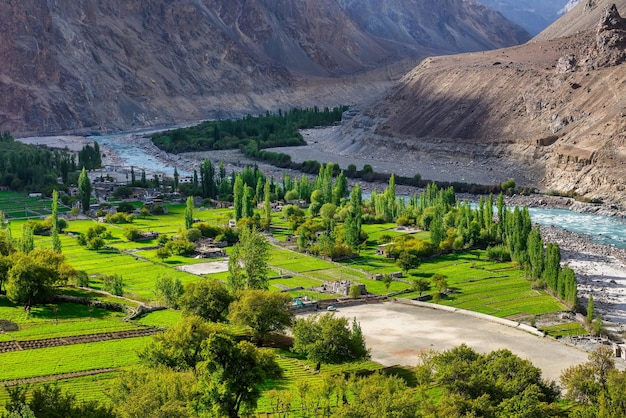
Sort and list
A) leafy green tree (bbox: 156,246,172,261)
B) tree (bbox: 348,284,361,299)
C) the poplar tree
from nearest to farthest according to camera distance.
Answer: tree (bbox: 348,284,361,299)
leafy green tree (bbox: 156,246,172,261)
the poplar tree

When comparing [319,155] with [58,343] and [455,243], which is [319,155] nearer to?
[455,243]

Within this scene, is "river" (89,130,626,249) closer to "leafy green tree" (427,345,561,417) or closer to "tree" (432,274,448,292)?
"tree" (432,274,448,292)

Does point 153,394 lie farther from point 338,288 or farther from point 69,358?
point 338,288

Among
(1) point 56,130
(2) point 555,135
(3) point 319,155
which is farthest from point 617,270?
(1) point 56,130

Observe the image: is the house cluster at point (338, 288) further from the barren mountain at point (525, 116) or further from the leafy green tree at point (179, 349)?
the barren mountain at point (525, 116)

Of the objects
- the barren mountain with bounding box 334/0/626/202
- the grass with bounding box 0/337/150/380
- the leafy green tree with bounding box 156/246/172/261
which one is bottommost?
the grass with bounding box 0/337/150/380

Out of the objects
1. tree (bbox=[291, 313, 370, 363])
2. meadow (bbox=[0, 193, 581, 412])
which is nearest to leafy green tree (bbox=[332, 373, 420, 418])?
meadow (bbox=[0, 193, 581, 412])
